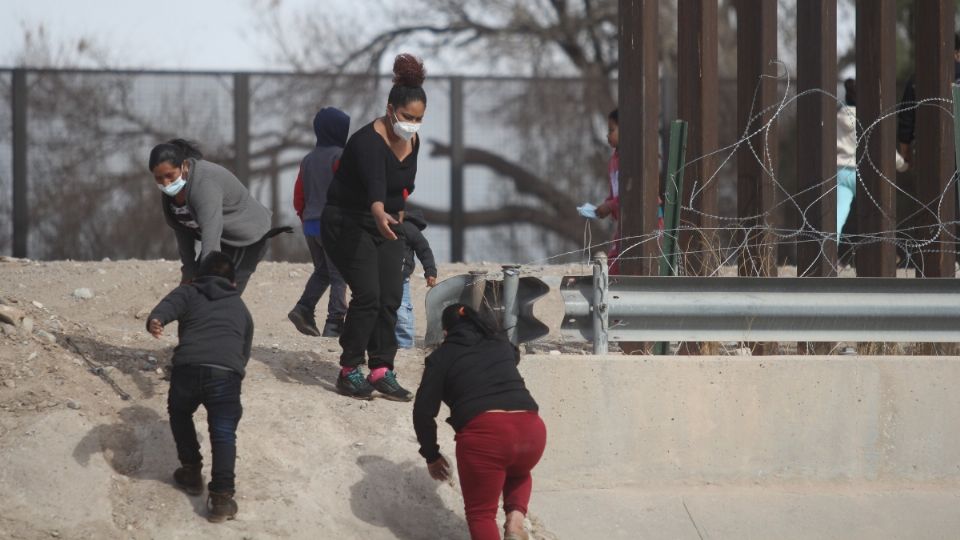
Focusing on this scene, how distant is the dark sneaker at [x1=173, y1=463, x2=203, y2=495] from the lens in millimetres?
6320

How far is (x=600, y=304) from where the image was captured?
709 cm

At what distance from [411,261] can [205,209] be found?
1596 millimetres

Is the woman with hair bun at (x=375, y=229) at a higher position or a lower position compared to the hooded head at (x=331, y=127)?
lower

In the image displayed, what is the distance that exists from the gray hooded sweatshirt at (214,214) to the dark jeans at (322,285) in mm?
946

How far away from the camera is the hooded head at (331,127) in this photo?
8.70 m

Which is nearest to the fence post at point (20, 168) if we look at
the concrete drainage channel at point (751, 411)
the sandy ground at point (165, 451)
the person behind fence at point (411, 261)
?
the sandy ground at point (165, 451)

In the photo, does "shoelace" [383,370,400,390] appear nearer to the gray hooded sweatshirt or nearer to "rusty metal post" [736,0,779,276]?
the gray hooded sweatshirt

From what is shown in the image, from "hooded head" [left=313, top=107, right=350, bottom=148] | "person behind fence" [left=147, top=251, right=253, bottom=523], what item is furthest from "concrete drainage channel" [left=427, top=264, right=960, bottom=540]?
"hooded head" [left=313, top=107, right=350, bottom=148]

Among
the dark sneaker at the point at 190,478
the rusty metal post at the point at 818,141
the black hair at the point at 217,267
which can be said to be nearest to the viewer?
the dark sneaker at the point at 190,478

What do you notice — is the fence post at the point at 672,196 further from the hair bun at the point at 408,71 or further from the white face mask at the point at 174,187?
the white face mask at the point at 174,187

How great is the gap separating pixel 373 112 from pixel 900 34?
7856 millimetres

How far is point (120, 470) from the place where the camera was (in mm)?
6508

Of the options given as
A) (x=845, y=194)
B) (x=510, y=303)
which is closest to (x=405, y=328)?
(x=510, y=303)

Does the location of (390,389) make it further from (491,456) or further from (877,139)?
(877,139)
